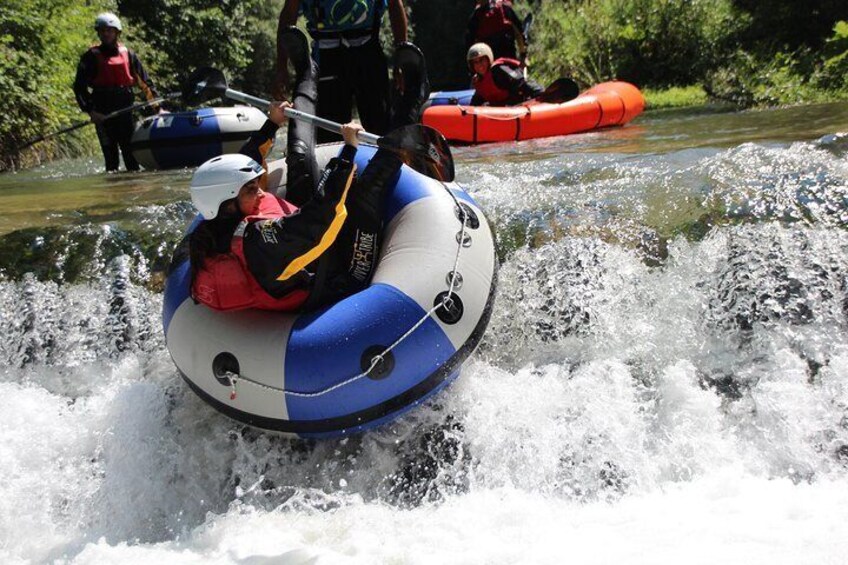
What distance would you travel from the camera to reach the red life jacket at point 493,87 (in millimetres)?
8047

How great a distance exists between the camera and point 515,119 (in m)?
7.40

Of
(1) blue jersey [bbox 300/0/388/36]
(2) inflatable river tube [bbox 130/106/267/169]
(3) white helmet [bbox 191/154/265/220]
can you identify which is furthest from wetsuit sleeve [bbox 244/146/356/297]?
Answer: (2) inflatable river tube [bbox 130/106/267/169]

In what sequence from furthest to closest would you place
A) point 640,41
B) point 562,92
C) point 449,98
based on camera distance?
1. point 640,41
2. point 449,98
3. point 562,92

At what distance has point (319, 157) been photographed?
13.0 ft

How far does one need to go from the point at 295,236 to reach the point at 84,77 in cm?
504

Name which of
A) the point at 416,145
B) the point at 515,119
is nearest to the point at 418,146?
the point at 416,145

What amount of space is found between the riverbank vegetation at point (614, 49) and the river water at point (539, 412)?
4.89 m

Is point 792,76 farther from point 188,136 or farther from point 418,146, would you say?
point 418,146

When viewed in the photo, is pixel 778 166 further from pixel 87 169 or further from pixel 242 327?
pixel 87 169

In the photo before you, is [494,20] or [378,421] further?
[494,20]

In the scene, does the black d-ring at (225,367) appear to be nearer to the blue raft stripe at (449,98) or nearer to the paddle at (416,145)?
the paddle at (416,145)

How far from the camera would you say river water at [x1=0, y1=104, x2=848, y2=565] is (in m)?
2.96

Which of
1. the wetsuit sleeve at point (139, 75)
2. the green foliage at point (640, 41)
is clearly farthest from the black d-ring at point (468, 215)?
the green foliage at point (640, 41)

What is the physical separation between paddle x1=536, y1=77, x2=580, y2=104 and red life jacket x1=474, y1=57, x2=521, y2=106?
1.60 feet
